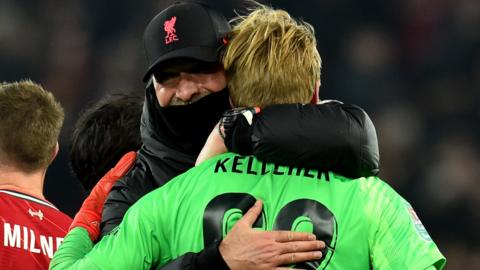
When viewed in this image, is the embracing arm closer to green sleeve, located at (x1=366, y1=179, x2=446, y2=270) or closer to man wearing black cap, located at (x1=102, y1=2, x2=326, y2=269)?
green sleeve, located at (x1=366, y1=179, x2=446, y2=270)

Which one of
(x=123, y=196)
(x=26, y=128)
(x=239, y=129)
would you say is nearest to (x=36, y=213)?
(x=26, y=128)

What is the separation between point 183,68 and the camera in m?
2.36

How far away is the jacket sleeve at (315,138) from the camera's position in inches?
74.3

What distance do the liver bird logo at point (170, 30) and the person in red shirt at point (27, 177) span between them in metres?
0.89

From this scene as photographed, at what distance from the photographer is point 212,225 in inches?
76.0

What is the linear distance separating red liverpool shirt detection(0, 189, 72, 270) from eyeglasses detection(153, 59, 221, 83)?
0.82 metres

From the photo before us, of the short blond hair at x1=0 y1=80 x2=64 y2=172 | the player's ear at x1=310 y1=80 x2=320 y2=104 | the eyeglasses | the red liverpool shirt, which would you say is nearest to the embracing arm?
the player's ear at x1=310 y1=80 x2=320 y2=104

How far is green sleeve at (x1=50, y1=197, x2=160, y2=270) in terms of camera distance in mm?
1920

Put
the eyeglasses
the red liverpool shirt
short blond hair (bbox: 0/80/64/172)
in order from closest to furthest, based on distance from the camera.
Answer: the eyeglasses < the red liverpool shirt < short blond hair (bbox: 0/80/64/172)

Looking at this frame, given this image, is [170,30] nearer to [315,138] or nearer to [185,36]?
[185,36]

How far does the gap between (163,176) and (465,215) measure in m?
3.90

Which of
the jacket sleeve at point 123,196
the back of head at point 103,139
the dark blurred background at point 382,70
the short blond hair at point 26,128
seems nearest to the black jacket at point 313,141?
the jacket sleeve at point 123,196

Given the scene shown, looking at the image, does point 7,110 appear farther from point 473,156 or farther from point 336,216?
point 473,156

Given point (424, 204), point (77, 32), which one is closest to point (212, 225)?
point (424, 204)
